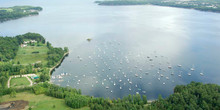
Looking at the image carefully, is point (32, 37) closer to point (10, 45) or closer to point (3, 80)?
point (10, 45)

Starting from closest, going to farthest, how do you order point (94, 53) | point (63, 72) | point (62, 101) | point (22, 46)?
point (62, 101), point (63, 72), point (94, 53), point (22, 46)

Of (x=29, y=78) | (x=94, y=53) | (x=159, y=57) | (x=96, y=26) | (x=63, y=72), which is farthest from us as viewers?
(x=96, y=26)

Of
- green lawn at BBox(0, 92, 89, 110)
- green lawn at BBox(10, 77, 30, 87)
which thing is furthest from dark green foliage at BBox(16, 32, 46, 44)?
green lawn at BBox(0, 92, 89, 110)

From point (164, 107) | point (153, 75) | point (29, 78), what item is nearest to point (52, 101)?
point (29, 78)

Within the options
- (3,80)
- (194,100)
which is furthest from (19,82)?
(194,100)

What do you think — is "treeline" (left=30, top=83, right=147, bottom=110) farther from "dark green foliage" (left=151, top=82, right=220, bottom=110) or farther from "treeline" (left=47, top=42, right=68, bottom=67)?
"treeline" (left=47, top=42, right=68, bottom=67)

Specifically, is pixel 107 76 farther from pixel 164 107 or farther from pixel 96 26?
pixel 96 26
